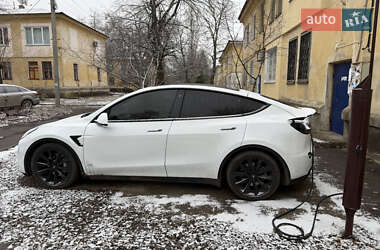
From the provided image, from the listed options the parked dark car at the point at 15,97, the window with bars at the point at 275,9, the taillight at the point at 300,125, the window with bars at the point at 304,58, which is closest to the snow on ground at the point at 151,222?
the taillight at the point at 300,125

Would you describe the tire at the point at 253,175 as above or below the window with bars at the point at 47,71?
below

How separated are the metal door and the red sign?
118cm

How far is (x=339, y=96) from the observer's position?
24.2 feet

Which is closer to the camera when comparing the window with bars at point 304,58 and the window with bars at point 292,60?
the window with bars at point 304,58

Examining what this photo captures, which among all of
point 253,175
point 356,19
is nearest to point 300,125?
point 253,175

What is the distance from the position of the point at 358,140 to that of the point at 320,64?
6.62 metres

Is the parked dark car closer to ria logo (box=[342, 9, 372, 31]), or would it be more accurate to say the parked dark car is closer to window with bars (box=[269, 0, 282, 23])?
window with bars (box=[269, 0, 282, 23])

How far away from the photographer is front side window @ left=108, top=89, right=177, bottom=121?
3672mm

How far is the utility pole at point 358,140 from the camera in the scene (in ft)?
7.96

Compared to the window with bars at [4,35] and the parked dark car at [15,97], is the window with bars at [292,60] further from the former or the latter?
the window with bars at [4,35]

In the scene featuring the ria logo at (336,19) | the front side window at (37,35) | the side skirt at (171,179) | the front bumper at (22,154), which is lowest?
the side skirt at (171,179)

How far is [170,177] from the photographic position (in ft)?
12.1

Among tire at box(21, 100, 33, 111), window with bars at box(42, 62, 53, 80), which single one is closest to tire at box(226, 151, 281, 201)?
tire at box(21, 100, 33, 111)

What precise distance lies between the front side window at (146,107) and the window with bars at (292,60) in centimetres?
832
